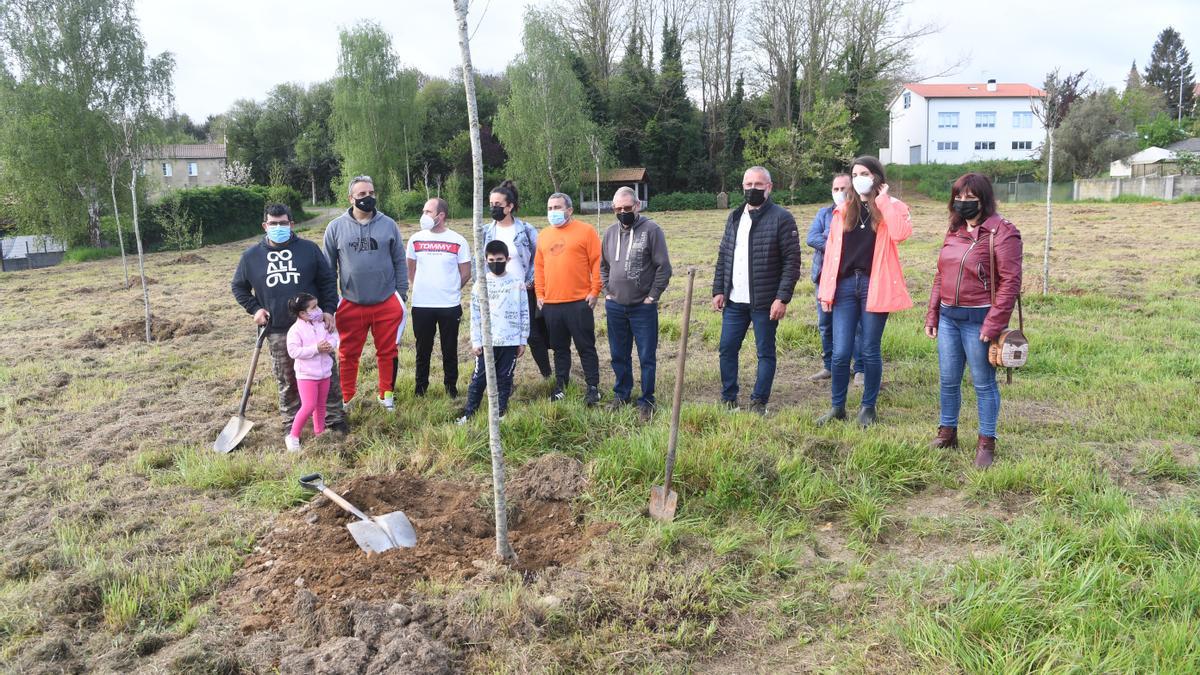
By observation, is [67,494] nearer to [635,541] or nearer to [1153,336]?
[635,541]

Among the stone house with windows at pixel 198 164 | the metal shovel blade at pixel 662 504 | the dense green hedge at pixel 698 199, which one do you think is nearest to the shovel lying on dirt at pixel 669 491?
the metal shovel blade at pixel 662 504

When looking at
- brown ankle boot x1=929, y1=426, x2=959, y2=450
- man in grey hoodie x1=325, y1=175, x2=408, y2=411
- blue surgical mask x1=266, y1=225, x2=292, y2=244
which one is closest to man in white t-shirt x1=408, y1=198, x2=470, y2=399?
man in grey hoodie x1=325, y1=175, x2=408, y2=411

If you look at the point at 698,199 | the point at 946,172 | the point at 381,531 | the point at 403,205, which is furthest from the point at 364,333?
the point at 946,172

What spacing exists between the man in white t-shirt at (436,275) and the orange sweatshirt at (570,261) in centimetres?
72

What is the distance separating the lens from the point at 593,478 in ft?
14.3

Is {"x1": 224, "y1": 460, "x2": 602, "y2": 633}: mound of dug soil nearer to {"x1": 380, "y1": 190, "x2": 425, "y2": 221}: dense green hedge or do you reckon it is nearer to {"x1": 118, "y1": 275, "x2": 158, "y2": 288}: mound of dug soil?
{"x1": 118, "y1": 275, "x2": 158, "y2": 288}: mound of dug soil

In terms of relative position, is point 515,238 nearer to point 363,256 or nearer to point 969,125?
point 363,256

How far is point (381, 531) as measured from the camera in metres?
3.70

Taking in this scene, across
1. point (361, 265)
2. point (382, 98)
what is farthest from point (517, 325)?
point (382, 98)

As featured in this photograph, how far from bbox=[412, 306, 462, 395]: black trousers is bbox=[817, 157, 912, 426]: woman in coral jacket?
2.99 m

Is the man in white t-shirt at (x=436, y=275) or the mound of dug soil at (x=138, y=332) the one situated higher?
the man in white t-shirt at (x=436, y=275)

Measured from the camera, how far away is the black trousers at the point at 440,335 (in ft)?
19.7

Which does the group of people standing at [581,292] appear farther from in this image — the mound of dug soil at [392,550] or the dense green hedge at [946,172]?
the dense green hedge at [946,172]

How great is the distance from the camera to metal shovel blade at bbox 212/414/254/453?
521 cm
